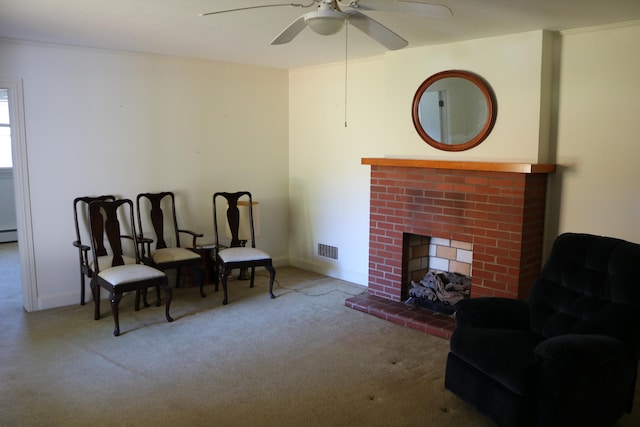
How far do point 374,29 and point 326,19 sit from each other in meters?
0.41

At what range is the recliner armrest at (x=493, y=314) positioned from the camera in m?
2.84

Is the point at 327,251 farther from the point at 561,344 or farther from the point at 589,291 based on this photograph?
the point at 561,344

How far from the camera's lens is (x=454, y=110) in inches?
159

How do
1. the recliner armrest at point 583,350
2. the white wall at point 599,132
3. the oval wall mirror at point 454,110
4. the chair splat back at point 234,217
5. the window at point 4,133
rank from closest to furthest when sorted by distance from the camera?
1. the recliner armrest at point 583,350
2. the white wall at point 599,132
3. the oval wall mirror at point 454,110
4. the chair splat back at point 234,217
5. the window at point 4,133

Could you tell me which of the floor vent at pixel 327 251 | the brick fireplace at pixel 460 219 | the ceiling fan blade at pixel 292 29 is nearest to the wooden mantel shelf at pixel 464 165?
the brick fireplace at pixel 460 219

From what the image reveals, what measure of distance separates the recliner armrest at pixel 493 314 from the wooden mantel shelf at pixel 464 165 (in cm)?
106

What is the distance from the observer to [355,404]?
9.19 feet

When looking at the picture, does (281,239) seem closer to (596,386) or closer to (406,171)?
(406,171)

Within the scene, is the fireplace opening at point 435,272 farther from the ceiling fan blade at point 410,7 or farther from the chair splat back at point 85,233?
the chair splat back at point 85,233

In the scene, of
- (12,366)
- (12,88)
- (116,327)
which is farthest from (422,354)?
(12,88)

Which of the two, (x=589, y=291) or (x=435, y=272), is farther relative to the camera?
(x=435, y=272)

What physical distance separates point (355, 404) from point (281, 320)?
1411 mm

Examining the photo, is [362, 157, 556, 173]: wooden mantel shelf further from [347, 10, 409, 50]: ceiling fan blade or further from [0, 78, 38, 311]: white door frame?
[0, 78, 38, 311]: white door frame

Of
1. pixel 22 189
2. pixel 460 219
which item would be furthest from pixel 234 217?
pixel 460 219
